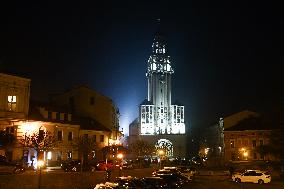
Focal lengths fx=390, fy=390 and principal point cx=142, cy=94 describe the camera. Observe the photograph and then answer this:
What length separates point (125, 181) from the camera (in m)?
28.5

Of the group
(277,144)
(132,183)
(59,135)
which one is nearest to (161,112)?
(59,135)

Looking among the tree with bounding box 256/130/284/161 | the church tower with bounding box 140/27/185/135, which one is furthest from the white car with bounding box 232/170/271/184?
the church tower with bounding box 140/27/185/135

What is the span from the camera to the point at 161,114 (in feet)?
472

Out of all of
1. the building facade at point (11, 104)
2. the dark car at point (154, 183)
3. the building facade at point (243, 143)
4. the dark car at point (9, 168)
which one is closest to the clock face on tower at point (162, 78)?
the building facade at point (243, 143)

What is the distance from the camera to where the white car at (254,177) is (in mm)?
43312

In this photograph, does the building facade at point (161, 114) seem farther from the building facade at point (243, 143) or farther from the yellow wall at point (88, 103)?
the yellow wall at point (88, 103)

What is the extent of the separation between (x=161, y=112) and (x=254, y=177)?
100349 millimetres

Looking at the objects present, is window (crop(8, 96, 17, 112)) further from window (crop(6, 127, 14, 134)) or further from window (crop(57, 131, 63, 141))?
window (crop(57, 131, 63, 141))

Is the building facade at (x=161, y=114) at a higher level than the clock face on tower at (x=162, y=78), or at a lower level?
lower

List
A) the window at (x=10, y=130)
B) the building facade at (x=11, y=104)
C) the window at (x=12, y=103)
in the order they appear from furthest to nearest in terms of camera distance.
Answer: the window at (x=10, y=130) → the window at (x=12, y=103) → the building facade at (x=11, y=104)

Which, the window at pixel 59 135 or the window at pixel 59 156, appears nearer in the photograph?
the window at pixel 59 156

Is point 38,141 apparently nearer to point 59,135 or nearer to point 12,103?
point 12,103

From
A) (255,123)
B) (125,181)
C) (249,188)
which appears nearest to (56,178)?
(125,181)

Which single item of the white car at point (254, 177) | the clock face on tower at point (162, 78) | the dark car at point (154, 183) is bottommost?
the white car at point (254, 177)
